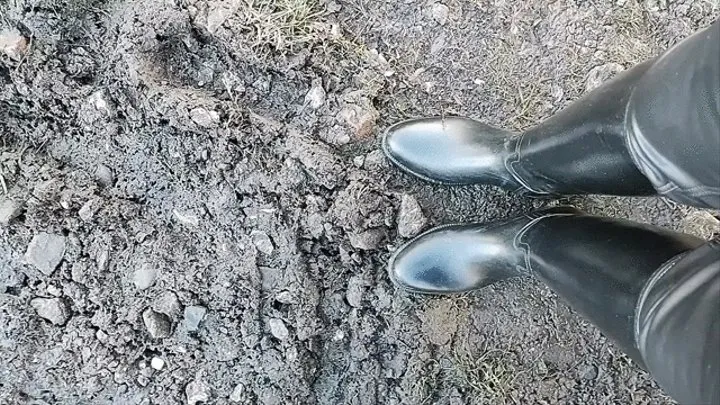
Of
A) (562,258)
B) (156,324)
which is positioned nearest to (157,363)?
(156,324)

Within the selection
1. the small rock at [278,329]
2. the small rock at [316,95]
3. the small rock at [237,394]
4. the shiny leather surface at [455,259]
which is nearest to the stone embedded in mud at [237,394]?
the small rock at [237,394]

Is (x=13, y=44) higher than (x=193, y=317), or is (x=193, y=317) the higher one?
(x=13, y=44)

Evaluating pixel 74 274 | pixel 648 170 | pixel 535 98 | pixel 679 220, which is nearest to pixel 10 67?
pixel 74 274

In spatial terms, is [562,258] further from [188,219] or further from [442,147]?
[188,219]

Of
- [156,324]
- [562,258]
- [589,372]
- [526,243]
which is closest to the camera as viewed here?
[562,258]

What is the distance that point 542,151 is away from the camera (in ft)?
4.02

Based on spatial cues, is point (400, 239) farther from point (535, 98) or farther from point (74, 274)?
point (74, 274)

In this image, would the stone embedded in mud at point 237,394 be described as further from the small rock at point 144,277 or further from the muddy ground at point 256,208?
the small rock at point 144,277

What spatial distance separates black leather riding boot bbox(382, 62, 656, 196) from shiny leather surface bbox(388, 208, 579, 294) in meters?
0.10

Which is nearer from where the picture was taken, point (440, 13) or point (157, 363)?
point (157, 363)

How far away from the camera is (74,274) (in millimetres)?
1415

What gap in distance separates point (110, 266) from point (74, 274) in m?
0.07

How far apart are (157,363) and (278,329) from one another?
259 millimetres

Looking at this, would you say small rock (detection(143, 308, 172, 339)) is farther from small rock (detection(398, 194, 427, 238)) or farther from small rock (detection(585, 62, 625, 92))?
small rock (detection(585, 62, 625, 92))
